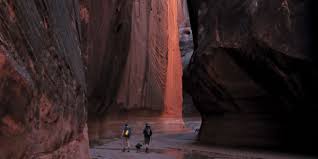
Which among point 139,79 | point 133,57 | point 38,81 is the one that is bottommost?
point 139,79

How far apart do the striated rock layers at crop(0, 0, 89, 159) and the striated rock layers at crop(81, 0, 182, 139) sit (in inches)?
159

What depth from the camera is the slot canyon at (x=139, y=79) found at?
2.75m

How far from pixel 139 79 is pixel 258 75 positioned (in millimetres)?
10921

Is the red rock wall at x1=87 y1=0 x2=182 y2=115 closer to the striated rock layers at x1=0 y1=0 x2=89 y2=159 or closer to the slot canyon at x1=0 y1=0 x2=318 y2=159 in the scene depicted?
the slot canyon at x1=0 y1=0 x2=318 y2=159

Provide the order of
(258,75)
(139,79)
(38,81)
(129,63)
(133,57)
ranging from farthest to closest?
(139,79), (133,57), (129,63), (258,75), (38,81)

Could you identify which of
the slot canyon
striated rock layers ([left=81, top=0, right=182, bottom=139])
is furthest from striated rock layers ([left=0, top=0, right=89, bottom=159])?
striated rock layers ([left=81, top=0, right=182, bottom=139])

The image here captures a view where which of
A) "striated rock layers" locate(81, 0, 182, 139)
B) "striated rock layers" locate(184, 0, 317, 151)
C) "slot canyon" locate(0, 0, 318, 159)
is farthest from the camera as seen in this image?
"striated rock layers" locate(81, 0, 182, 139)

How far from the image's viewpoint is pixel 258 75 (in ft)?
48.9

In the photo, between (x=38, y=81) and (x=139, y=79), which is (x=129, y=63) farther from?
(x=38, y=81)

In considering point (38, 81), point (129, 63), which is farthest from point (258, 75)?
point (38, 81)

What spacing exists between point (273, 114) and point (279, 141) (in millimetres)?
1147

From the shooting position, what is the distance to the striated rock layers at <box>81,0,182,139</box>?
53.8 feet

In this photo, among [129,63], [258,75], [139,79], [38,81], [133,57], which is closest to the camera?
[38,81]

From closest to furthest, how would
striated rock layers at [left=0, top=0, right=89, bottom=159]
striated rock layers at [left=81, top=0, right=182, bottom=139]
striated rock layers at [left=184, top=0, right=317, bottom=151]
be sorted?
striated rock layers at [left=0, top=0, right=89, bottom=159] < striated rock layers at [left=184, top=0, right=317, bottom=151] < striated rock layers at [left=81, top=0, right=182, bottom=139]
